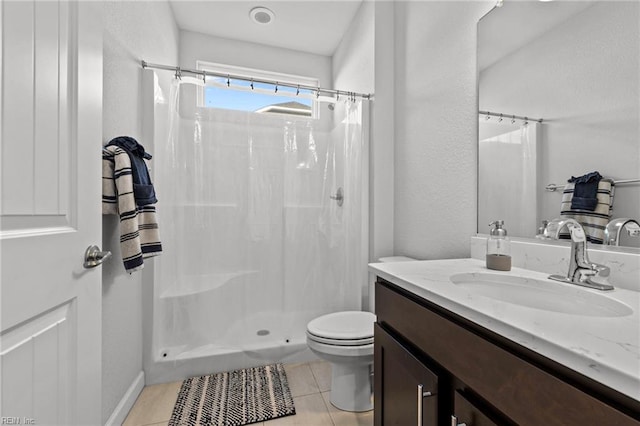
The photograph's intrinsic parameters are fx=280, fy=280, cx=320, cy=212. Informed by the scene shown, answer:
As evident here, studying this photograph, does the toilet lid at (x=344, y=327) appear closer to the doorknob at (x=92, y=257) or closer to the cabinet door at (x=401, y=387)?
the cabinet door at (x=401, y=387)

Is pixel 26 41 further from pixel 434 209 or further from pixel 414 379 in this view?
pixel 434 209

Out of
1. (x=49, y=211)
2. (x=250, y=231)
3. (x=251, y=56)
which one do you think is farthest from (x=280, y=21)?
(x=49, y=211)


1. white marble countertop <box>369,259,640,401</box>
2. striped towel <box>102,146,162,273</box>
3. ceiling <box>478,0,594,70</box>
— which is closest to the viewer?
white marble countertop <box>369,259,640,401</box>

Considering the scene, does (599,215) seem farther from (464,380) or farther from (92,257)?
(92,257)

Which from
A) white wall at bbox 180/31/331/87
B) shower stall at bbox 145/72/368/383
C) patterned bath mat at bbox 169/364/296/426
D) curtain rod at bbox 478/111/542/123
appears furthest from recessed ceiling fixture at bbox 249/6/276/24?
patterned bath mat at bbox 169/364/296/426

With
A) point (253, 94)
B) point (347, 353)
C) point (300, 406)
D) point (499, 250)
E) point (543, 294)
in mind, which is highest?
point (253, 94)

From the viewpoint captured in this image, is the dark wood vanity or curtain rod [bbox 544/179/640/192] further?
curtain rod [bbox 544/179/640/192]

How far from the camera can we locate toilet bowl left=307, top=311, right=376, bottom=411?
138 cm

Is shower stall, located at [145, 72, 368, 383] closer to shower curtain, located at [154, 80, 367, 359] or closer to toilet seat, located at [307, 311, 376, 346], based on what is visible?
shower curtain, located at [154, 80, 367, 359]

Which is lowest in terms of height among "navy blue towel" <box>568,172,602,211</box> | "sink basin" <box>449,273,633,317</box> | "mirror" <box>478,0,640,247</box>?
"sink basin" <box>449,273,633,317</box>

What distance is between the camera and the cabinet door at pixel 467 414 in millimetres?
538

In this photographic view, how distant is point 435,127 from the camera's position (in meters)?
1.57

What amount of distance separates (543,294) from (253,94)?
2174 millimetres

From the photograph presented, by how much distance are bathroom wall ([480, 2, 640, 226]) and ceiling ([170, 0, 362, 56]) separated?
5.25ft
